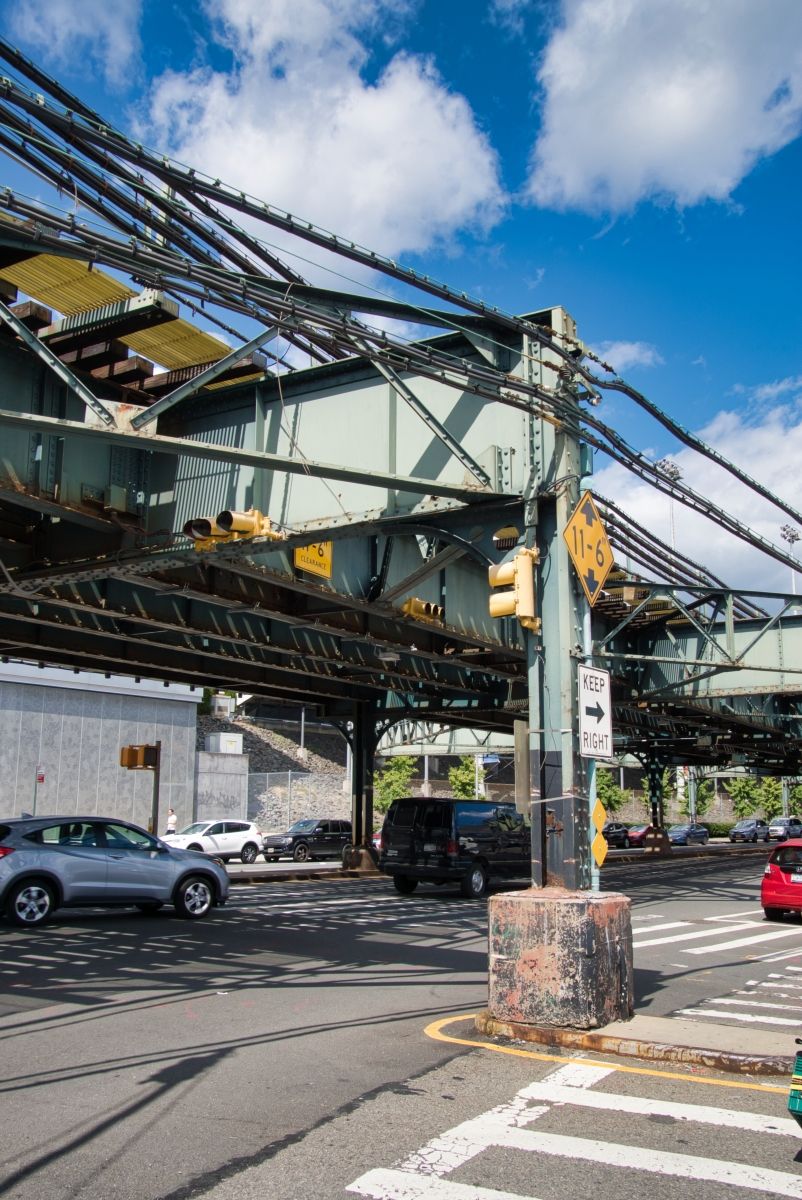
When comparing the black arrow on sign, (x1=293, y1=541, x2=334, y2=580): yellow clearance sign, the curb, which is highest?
(x1=293, y1=541, x2=334, y2=580): yellow clearance sign

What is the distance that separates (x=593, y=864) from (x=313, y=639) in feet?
39.2

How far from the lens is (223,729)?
2325 inches

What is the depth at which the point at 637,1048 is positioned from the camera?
7855mm

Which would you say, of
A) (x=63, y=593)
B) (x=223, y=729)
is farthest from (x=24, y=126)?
(x=223, y=729)

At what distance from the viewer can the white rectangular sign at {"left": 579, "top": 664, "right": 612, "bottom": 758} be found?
9.40m

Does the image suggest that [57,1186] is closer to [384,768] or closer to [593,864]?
[593,864]

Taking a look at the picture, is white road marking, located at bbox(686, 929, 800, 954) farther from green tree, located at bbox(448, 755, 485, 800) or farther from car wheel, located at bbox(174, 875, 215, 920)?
green tree, located at bbox(448, 755, 485, 800)

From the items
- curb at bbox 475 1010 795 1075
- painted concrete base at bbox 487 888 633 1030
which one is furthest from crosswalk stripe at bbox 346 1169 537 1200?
painted concrete base at bbox 487 888 633 1030

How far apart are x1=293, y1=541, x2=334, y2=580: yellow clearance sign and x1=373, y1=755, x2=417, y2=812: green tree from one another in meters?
40.7

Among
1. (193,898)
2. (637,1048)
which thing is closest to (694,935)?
(193,898)

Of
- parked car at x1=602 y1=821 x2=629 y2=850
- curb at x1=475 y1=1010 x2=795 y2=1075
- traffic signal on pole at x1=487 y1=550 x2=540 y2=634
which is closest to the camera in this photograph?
curb at x1=475 y1=1010 x2=795 y2=1075

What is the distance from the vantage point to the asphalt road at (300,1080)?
5.20m

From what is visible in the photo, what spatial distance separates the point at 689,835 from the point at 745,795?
59.4 ft

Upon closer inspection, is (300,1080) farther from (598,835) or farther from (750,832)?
(750,832)
